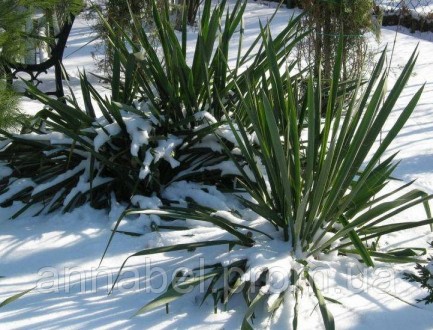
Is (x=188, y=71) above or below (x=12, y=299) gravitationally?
above

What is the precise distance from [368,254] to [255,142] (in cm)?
100

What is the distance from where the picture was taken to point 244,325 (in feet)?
6.94

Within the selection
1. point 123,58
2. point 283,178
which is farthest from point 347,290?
point 123,58

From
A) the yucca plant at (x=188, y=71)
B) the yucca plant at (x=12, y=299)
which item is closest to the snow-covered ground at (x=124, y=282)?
the yucca plant at (x=12, y=299)

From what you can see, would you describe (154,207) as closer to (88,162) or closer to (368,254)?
(88,162)

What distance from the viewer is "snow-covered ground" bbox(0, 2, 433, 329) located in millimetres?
2295

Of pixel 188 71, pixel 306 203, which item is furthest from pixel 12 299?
pixel 188 71

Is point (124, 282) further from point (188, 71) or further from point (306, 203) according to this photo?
point (188, 71)

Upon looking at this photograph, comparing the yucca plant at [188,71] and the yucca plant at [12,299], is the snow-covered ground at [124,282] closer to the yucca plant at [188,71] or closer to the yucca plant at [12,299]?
the yucca plant at [12,299]

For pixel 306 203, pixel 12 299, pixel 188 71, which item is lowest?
pixel 12 299

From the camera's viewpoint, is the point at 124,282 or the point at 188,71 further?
the point at 188,71

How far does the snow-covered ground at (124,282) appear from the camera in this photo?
2295mm

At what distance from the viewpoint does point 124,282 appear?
2.52 m

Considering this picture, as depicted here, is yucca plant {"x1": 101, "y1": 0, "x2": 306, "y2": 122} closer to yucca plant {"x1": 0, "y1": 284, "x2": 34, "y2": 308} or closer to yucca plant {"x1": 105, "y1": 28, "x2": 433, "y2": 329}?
yucca plant {"x1": 105, "y1": 28, "x2": 433, "y2": 329}
